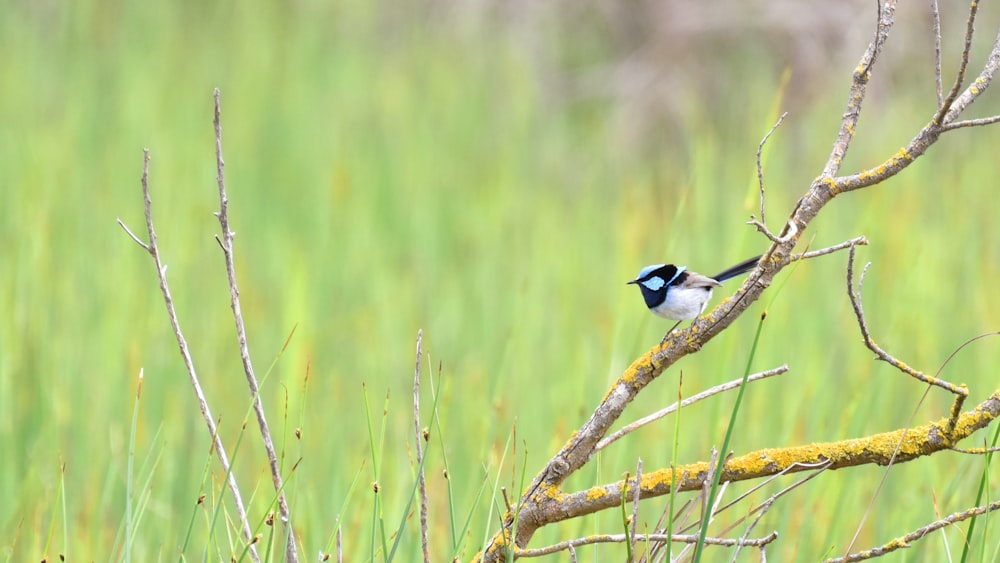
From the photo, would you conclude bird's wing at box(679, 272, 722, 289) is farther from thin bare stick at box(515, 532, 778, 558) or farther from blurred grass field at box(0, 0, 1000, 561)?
thin bare stick at box(515, 532, 778, 558)

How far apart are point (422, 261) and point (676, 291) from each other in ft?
10.1

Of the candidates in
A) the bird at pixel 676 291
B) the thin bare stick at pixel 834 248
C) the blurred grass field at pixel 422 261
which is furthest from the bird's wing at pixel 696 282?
the thin bare stick at pixel 834 248

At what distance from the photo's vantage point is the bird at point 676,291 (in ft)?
6.80

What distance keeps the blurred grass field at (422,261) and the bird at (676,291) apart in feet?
0.44

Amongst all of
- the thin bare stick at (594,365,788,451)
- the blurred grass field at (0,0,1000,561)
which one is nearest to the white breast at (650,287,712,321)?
the blurred grass field at (0,0,1000,561)

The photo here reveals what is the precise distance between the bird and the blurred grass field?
133 mm

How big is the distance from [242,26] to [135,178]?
7.99 feet

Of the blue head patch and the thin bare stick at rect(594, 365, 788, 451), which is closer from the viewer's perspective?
the thin bare stick at rect(594, 365, 788, 451)

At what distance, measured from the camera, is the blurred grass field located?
2.73 metres

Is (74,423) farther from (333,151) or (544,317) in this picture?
(333,151)

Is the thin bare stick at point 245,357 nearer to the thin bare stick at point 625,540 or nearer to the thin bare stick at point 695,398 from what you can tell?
the thin bare stick at point 625,540

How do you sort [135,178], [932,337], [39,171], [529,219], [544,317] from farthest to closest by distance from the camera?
[529,219]
[135,178]
[39,171]
[544,317]
[932,337]

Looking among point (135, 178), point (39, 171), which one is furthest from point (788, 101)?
point (39, 171)

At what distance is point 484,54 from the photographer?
7582mm
